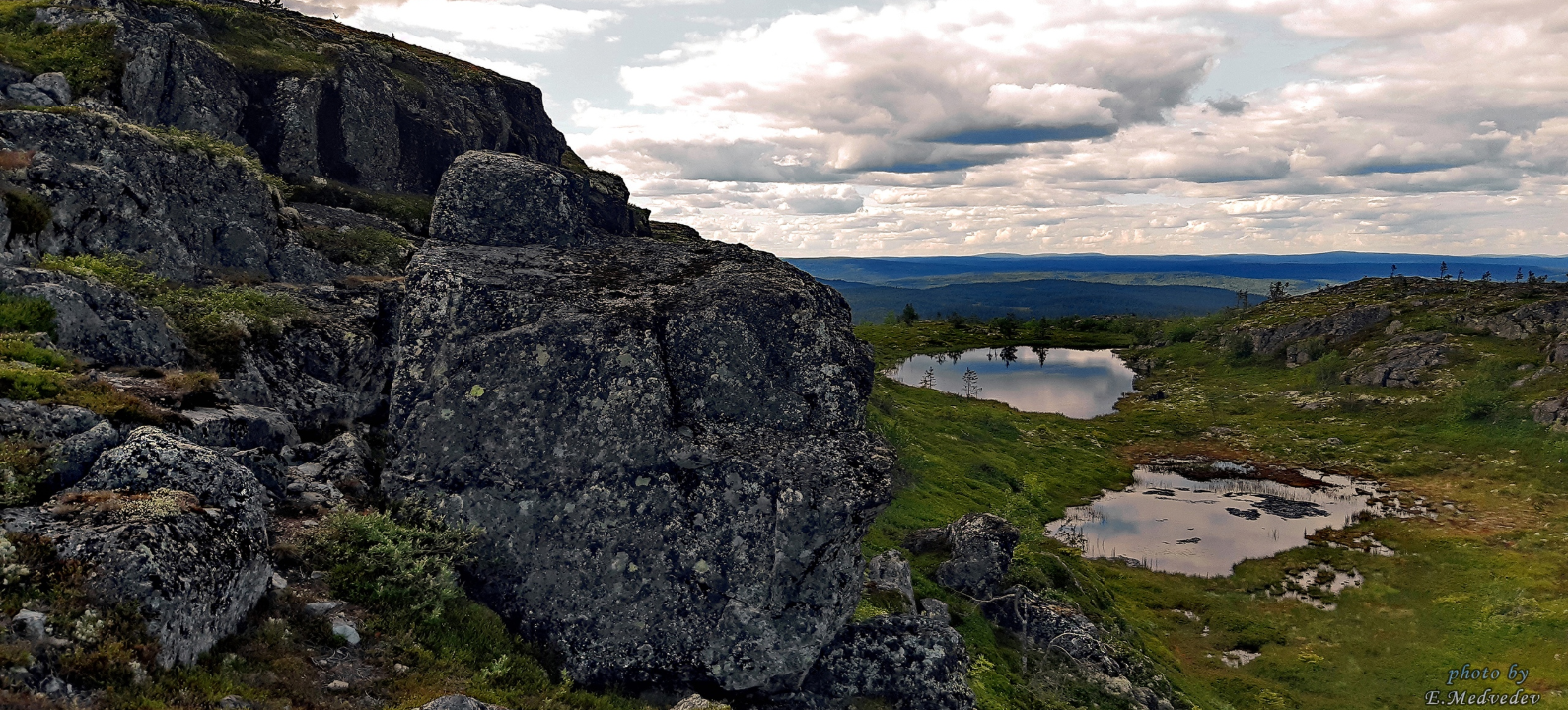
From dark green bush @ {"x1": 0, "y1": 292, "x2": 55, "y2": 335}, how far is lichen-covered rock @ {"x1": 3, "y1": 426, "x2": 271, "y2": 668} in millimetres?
6015

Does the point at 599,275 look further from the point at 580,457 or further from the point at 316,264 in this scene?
the point at 316,264

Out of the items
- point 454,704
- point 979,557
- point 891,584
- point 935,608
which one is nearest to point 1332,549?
point 979,557

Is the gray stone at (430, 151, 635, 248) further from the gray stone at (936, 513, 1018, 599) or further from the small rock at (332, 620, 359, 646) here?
the gray stone at (936, 513, 1018, 599)

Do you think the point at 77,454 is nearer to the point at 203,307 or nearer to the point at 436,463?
the point at 436,463

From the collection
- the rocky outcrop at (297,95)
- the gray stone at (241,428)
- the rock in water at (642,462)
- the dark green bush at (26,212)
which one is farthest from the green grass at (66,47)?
the rock in water at (642,462)

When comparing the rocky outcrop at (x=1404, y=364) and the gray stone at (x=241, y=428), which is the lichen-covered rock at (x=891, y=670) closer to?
the gray stone at (x=241, y=428)

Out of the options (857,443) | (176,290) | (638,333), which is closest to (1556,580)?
(857,443)

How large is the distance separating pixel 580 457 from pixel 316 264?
20.0 m

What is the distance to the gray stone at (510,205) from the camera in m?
19.3

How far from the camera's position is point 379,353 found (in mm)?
22312

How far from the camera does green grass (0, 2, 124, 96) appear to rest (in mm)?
34531

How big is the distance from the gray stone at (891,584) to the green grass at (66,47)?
4536cm

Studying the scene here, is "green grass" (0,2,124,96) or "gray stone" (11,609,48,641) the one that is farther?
"green grass" (0,2,124,96)

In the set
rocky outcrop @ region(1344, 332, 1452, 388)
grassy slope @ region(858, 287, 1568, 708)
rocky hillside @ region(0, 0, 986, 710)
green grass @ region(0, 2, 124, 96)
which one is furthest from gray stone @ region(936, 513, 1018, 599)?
rocky outcrop @ region(1344, 332, 1452, 388)
